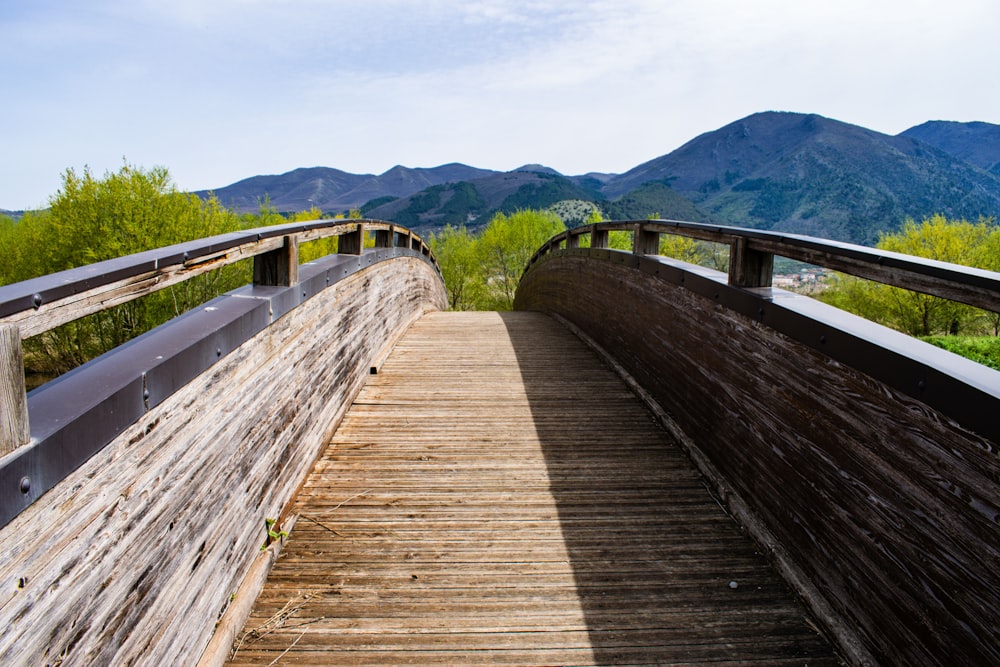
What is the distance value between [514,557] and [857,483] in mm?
1534

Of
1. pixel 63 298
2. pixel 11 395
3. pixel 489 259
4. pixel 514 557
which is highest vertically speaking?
pixel 63 298

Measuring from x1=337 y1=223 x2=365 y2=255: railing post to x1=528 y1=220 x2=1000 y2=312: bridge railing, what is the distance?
98.4 inches

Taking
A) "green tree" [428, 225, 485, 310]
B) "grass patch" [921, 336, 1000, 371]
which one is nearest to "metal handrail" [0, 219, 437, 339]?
"grass patch" [921, 336, 1000, 371]

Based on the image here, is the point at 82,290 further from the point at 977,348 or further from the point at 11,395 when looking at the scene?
the point at 977,348

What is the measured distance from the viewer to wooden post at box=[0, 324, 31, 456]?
117cm

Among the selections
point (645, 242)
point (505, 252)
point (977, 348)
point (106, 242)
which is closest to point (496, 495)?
point (645, 242)

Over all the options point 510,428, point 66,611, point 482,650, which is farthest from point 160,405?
point 510,428

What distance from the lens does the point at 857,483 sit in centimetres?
223

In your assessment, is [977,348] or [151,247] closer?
[977,348]

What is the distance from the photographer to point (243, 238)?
258 cm

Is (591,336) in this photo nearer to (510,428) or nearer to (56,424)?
(510,428)

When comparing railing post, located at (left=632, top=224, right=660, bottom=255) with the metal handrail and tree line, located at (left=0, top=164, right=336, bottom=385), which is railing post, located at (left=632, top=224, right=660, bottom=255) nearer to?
the metal handrail

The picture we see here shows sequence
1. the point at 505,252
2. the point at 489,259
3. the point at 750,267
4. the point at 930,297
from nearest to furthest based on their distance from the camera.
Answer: the point at 750,267, the point at 930,297, the point at 505,252, the point at 489,259

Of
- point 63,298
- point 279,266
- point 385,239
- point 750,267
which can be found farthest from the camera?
point 385,239
